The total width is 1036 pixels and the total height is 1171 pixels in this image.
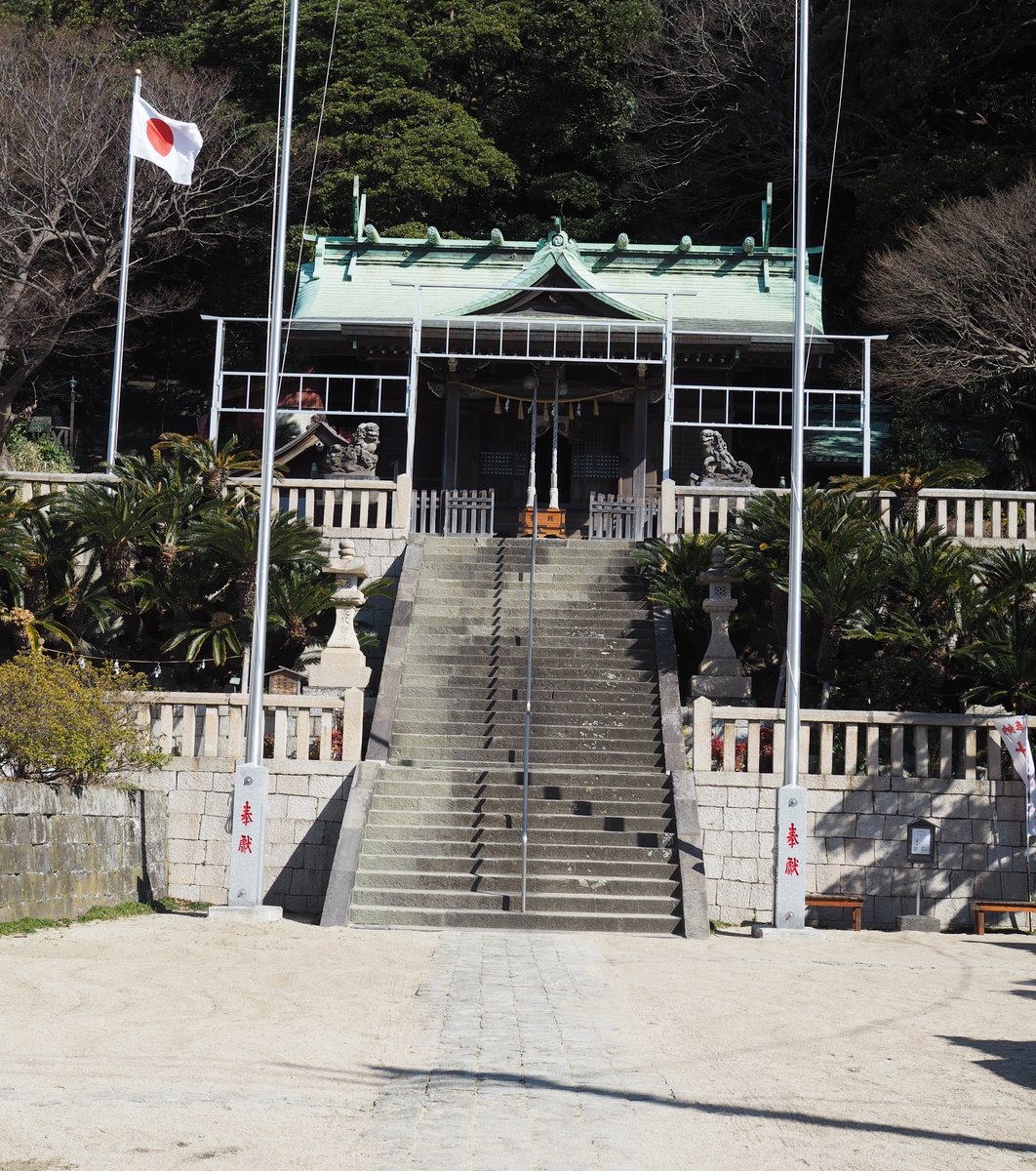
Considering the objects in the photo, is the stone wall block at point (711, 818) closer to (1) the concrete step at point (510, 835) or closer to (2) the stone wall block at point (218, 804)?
(1) the concrete step at point (510, 835)

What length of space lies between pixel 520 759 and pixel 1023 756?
562cm

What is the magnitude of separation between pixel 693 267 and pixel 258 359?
11608 mm

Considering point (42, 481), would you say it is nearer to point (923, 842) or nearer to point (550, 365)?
point (550, 365)

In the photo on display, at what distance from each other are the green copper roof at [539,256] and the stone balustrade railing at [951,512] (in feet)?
23.8

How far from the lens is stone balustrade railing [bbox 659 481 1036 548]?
66.8ft

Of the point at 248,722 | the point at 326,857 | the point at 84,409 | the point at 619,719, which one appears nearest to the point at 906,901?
the point at 619,719

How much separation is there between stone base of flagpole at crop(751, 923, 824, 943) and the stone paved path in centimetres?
367

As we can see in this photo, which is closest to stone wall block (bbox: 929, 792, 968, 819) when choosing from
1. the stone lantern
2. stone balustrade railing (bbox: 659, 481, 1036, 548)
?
the stone lantern

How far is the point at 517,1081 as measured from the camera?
23.9 ft

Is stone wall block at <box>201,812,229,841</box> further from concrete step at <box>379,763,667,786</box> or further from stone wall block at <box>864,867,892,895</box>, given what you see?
stone wall block at <box>864,867,892,895</box>

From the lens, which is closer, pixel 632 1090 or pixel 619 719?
pixel 632 1090

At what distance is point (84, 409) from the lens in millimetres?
37312

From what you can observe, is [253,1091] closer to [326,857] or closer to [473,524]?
[326,857]

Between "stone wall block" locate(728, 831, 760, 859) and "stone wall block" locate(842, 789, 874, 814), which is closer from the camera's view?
"stone wall block" locate(728, 831, 760, 859)
